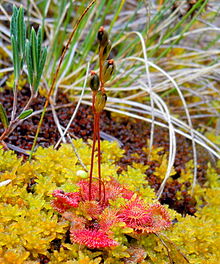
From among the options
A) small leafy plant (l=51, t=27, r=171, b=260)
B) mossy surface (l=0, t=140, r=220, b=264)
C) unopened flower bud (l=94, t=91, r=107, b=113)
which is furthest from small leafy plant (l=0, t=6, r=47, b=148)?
unopened flower bud (l=94, t=91, r=107, b=113)

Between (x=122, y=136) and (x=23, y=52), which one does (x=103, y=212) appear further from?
(x=122, y=136)

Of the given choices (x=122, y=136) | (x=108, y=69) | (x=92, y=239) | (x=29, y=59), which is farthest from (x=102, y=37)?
(x=122, y=136)

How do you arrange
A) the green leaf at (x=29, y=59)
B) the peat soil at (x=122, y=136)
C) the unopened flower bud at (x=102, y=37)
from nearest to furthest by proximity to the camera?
the unopened flower bud at (x=102, y=37) → the green leaf at (x=29, y=59) → the peat soil at (x=122, y=136)

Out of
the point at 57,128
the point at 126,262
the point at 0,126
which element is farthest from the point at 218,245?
the point at 0,126

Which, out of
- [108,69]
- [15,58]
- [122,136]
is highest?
[108,69]

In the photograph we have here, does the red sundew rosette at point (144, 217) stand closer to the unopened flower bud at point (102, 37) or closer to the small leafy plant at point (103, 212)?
the small leafy plant at point (103, 212)

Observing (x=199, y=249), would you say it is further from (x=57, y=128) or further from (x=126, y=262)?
(x=57, y=128)

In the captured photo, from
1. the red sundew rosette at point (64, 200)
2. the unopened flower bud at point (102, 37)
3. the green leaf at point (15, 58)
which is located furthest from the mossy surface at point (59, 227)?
the unopened flower bud at point (102, 37)
